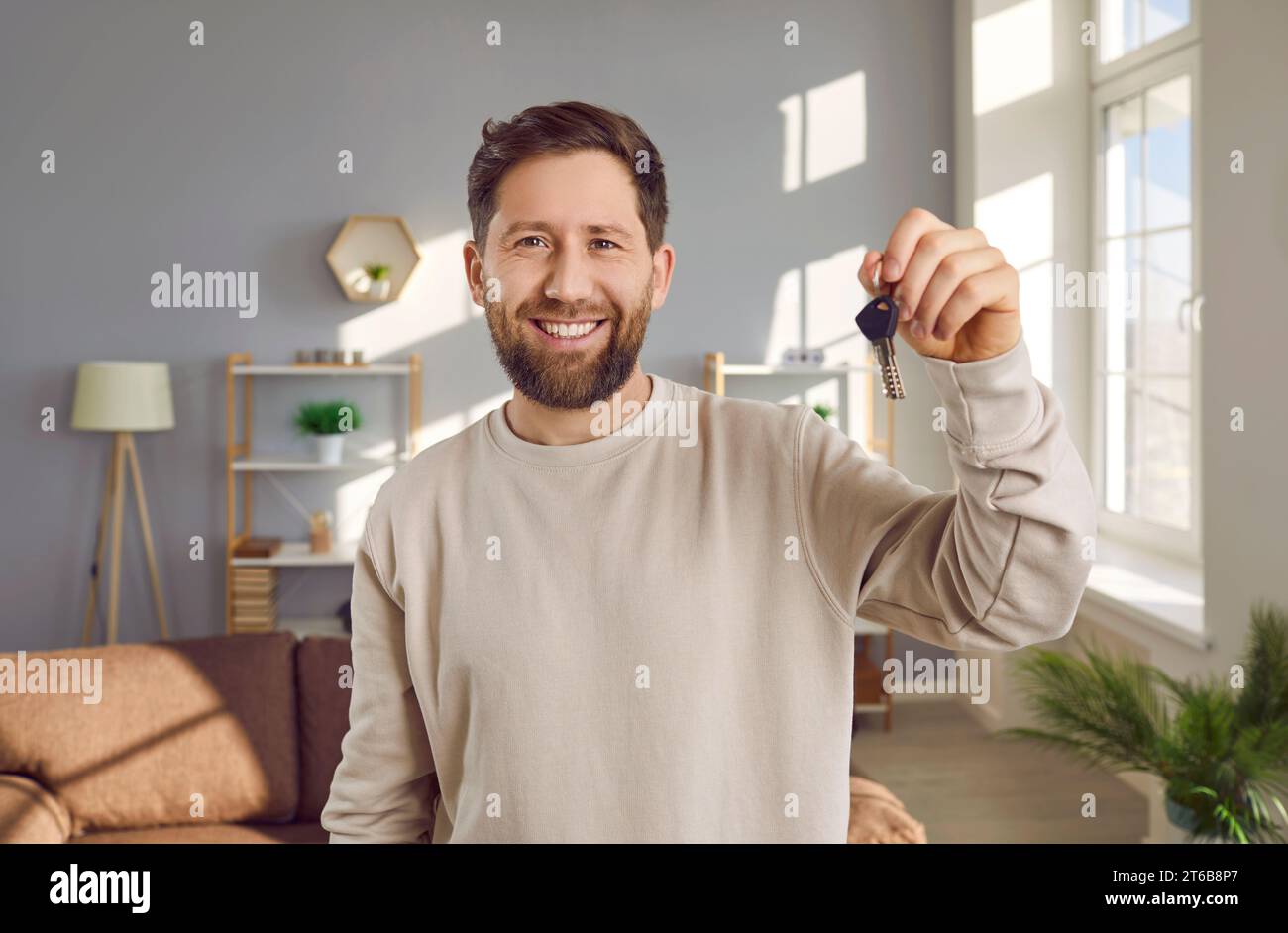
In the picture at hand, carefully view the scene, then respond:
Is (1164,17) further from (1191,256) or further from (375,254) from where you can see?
(375,254)

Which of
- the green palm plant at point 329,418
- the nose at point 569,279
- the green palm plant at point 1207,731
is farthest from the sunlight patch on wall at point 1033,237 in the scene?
the nose at point 569,279

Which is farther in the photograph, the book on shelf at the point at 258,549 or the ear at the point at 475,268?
the book on shelf at the point at 258,549

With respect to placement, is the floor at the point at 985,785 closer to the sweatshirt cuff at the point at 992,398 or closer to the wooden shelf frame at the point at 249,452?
the wooden shelf frame at the point at 249,452

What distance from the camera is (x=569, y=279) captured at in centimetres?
94

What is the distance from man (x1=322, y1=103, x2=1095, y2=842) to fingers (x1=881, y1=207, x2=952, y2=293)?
0.21m

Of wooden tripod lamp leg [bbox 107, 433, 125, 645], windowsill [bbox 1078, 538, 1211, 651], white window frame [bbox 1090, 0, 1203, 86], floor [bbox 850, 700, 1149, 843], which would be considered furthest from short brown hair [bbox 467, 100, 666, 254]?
wooden tripod lamp leg [bbox 107, 433, 125, 645]

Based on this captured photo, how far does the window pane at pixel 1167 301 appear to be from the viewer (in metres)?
3.54

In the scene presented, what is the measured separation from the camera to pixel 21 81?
4.25m

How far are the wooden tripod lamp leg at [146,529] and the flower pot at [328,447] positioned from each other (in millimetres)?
692

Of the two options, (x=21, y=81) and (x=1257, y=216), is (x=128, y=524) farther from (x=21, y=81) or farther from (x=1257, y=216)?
(x=1257, y=216)
